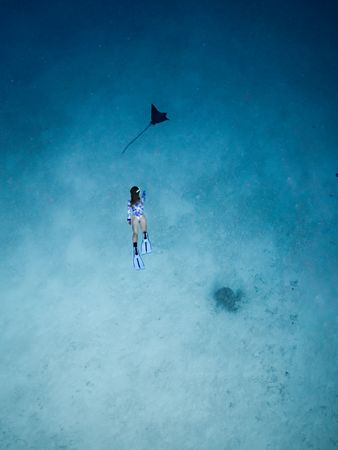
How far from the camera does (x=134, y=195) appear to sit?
20.1 feet

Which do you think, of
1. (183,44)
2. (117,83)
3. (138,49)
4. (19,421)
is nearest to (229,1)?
(183,44)

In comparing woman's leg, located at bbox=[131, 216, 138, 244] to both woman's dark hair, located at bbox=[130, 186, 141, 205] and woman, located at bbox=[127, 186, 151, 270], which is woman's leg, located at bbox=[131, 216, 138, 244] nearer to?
woman, located at bbox=[127, 186, 151, 270]

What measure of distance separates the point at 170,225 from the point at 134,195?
1131 mm

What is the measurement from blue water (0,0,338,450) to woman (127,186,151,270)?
200 millimetres

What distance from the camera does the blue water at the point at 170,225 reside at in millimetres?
5711

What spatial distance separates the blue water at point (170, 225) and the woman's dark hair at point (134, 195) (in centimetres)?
66

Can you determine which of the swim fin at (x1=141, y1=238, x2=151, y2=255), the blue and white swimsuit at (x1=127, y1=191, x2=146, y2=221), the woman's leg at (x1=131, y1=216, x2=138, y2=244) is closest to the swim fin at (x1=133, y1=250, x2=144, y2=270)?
the swim fin at (x1=141, y1=238, x2=151, y2=255)

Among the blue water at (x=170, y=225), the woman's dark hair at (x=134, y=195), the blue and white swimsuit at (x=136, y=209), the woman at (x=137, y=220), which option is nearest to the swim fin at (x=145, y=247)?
the woman at (x=137, y=220)

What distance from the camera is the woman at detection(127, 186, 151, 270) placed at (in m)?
6.21

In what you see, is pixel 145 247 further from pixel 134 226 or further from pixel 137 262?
pixel 134 226

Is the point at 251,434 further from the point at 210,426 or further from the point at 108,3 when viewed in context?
the point at 108,3

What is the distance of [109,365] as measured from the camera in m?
5.93

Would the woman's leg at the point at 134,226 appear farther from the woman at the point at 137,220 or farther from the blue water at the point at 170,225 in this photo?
the blue water at the point at 170,225

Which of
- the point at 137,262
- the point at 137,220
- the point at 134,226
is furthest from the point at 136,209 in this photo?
the point at 137,262
